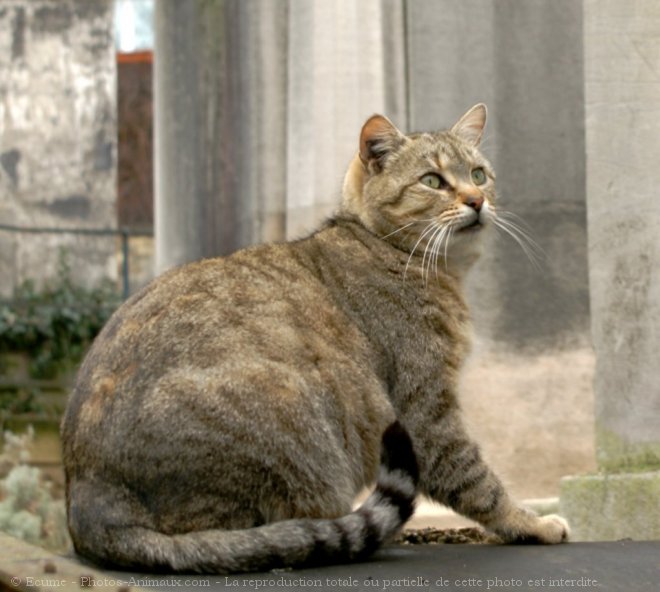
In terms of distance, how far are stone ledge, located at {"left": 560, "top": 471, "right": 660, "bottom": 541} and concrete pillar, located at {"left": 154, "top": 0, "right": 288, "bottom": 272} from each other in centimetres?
257

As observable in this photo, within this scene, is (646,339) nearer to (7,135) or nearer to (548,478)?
(548,478)

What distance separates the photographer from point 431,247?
14.5 ft

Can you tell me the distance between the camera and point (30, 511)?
7363 mm

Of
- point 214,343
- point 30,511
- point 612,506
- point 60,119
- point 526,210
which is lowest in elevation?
point 30,511

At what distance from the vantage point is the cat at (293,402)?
353 centimetres

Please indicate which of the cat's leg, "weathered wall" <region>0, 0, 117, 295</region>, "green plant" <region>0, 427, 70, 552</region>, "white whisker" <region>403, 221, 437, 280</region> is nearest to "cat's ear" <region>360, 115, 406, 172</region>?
"white whisker" <region>403, 221, 437, 280</region>

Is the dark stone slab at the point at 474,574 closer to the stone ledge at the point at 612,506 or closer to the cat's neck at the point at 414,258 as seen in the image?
the stone ledge at the point at 612,506

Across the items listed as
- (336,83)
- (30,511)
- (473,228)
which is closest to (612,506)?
(473,228)

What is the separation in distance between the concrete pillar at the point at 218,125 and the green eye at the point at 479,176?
7.82 ft

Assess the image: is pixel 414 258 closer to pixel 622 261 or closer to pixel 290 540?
pixel 622 261

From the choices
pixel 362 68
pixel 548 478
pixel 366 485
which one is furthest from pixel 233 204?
pixel 366 485

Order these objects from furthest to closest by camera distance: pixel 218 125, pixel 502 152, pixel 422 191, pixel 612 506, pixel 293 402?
1. pixel 218 125
2. pixel 502 152
3. pixel 612 506
4. pixel 422 191
5. pixel 293 402

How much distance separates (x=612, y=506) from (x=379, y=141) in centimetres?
154

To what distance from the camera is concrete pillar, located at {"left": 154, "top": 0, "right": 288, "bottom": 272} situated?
7000 millimetres
